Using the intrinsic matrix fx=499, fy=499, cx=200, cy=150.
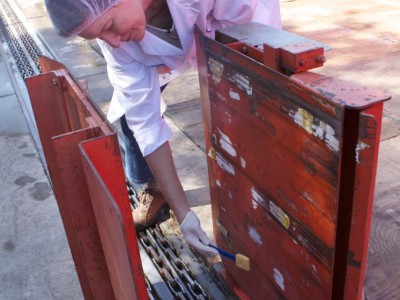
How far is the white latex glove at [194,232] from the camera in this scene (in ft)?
6.47

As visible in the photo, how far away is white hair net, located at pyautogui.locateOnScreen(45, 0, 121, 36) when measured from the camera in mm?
1561

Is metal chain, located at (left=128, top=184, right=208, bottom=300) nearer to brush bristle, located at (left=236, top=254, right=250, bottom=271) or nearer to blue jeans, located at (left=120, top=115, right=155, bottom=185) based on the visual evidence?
blue jeans, located at (left=120, top=115, right=155, bottom=185)

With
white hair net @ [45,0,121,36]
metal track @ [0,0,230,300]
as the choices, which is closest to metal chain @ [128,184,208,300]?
metal track @ [0,0,230,300]

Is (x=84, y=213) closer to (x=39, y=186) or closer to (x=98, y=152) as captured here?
(x=98, y=152)

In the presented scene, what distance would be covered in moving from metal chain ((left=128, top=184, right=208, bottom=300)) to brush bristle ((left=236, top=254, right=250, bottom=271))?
0.45m

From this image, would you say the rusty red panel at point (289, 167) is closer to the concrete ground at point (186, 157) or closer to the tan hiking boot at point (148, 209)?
the concrete ground at point (186, 157)

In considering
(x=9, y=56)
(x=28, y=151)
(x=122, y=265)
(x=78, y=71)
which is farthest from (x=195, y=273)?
(x=9, y=56)

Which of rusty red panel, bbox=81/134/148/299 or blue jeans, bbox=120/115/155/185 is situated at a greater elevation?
rusty red panel, bbox=81/134/148/299

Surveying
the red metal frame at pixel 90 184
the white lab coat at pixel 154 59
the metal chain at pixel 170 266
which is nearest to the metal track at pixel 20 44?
the metal chain at pixel 170 266

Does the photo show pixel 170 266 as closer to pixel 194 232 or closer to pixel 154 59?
pixel 194 232

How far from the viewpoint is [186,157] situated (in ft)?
11.1

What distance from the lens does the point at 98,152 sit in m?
1.17

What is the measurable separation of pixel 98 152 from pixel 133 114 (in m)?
0.85

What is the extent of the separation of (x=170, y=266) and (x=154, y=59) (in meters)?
1.06
